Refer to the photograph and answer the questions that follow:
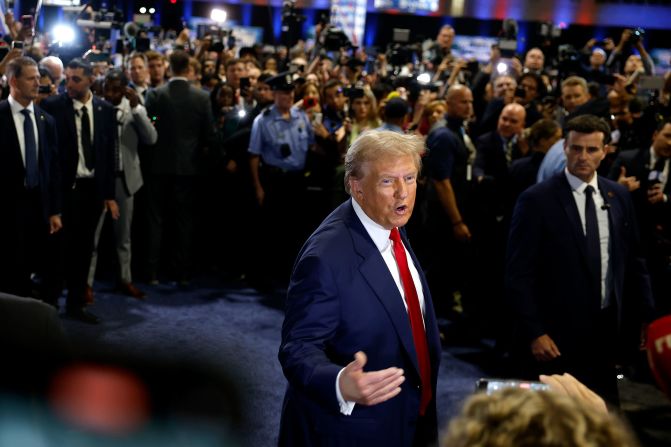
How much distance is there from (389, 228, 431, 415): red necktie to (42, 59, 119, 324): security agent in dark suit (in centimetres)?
387

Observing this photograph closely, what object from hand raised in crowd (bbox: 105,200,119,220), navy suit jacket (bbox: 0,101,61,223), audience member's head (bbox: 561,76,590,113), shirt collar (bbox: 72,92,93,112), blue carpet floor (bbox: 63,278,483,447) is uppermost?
audience member's head (bbox: 561,76,590,113)

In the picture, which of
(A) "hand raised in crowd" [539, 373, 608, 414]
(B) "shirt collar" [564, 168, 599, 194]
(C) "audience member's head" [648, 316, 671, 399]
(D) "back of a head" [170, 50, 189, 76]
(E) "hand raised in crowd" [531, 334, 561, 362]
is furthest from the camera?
(D) "back of a head" [170, 50, 189, 76]

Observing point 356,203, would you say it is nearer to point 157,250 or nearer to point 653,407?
point 653,407

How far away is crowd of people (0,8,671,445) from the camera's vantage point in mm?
3965

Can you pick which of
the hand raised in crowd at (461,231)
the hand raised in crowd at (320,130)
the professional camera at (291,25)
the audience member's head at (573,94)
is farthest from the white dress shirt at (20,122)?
the professional camera at (291,25)

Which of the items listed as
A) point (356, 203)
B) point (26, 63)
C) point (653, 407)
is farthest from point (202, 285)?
point (356, 203)

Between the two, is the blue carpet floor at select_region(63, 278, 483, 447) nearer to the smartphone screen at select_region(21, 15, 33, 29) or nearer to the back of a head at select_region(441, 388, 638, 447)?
the smartphone screen at select_region(21, 15, 33, 29)

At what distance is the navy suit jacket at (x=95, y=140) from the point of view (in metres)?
6.13

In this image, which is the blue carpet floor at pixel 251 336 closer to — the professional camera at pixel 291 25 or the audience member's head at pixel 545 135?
the audience member's head at pixel 545 135

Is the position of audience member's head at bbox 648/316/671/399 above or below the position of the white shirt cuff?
above

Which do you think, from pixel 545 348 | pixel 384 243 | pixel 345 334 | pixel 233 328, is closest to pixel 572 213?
pixel 545 348

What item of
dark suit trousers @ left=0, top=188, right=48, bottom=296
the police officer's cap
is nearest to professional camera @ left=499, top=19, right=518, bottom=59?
the police officer's cap

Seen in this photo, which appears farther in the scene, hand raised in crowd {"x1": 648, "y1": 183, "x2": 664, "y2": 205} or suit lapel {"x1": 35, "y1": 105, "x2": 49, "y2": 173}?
hand raised in crowd {"x1": 648, "y1": 183, "x2": 664, "y2": 205}

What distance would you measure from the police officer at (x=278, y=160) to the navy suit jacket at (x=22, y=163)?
1861 mm
